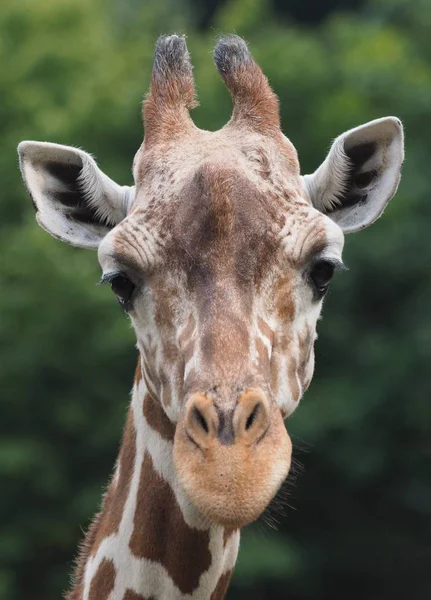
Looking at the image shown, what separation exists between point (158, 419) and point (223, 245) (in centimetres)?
94

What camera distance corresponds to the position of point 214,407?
5.04 metres

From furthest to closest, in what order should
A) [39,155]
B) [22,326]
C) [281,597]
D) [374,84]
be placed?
[374,84] < [281,597] < [22,326] < [39,155]

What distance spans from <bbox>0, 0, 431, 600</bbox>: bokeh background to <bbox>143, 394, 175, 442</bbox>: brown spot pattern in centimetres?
1910

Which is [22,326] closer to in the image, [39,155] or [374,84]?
[374,84]

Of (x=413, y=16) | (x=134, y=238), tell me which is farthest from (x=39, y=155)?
(x=413, y=16)

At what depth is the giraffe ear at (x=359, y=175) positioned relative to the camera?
20.6ft

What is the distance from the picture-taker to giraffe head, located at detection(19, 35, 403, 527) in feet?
16.6

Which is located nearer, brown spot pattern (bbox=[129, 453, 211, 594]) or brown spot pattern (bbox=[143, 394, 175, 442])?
brown spot pattern (bbox=[129, 453, 211, 594])

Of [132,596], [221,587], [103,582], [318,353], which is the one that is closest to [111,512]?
[103,582]

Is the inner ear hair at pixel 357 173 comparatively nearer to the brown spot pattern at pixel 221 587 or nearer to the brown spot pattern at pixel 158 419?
the brown spot pattern at pixel 158 419

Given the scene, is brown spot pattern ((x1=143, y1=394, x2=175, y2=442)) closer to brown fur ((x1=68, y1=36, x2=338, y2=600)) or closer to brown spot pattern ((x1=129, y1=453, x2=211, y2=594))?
brown fur ((x1=68, y1=36, x2=338, y2=600))

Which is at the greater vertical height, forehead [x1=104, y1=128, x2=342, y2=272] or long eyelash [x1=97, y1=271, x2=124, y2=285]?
forehead [x1=104, y1=128, x2=342, y2=272]

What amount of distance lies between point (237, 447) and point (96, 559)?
54.2 inches

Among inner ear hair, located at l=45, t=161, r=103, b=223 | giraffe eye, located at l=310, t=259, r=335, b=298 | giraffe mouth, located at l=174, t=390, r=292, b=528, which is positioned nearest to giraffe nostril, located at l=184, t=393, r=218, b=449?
giraffe mouth, located at l=174, t=390, r=292, b=528
